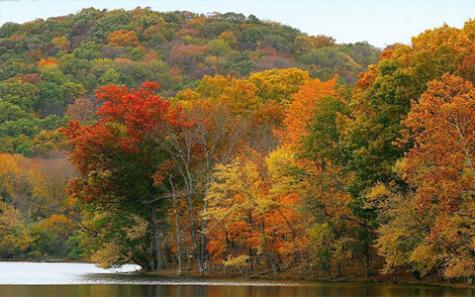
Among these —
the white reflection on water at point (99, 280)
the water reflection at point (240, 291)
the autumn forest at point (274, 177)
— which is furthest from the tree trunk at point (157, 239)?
the water reflection at point (240, 291)

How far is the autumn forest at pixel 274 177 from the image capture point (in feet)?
159

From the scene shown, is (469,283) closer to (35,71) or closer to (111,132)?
(111,132)

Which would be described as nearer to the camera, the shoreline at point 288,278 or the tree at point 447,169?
the tree at point 447,169

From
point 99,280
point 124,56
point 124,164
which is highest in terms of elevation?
point 124,56

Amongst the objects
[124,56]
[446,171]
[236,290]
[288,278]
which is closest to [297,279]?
[288,278]

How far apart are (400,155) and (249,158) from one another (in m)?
16.2

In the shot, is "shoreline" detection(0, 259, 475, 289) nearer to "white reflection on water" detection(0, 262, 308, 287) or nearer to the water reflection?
"white reflection on water" detection(0, 262, 308, 287)

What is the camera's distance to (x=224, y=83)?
8912cm

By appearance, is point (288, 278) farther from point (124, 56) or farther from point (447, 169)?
point (124, 56)

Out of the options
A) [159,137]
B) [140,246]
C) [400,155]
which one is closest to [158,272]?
[140,246]

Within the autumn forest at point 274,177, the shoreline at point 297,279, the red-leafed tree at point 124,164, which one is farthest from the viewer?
the red-leafed tree at point 124,164

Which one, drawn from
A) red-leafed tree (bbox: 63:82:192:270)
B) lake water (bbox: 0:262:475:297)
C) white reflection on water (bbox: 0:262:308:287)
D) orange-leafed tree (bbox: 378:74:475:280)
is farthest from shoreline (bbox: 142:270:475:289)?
red-leafed tree (bbox: 63:82:192:270)

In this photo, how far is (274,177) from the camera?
62188 millimetres

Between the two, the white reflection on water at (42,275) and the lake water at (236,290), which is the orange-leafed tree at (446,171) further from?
the white reflection on water at (42,275)
